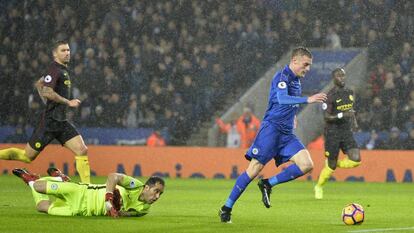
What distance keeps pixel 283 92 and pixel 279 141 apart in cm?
77

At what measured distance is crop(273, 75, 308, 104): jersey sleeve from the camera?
36.2ft

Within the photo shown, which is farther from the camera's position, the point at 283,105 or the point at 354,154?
the point at 354,154

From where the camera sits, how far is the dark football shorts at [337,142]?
17.3 meters

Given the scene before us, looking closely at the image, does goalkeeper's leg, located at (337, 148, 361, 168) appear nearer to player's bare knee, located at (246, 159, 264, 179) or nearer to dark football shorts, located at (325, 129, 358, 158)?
dark football shorts, located at (325, 129, 358, 158)

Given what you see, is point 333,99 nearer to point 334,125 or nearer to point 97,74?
point 334,125

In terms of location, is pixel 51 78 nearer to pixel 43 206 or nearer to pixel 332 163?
pixel 43 206

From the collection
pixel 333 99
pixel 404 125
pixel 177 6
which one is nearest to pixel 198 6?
pixel 177 6

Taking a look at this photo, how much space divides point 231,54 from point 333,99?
418 inches

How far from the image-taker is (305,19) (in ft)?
92.0

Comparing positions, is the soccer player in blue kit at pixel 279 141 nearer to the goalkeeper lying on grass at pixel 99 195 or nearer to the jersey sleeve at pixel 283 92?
the jersey sleeve at pixel 283 92

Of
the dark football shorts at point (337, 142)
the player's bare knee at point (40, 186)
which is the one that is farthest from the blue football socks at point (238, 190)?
the dark football shorts at point (337, 142)

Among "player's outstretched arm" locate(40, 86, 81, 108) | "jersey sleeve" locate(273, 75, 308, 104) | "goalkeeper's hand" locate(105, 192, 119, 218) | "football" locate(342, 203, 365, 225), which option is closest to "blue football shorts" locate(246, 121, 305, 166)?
"jersey sleeve" locate(273, 75, 308, 104)

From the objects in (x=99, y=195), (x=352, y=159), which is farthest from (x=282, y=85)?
(x=352, y=159)

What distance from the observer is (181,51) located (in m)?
28.6
